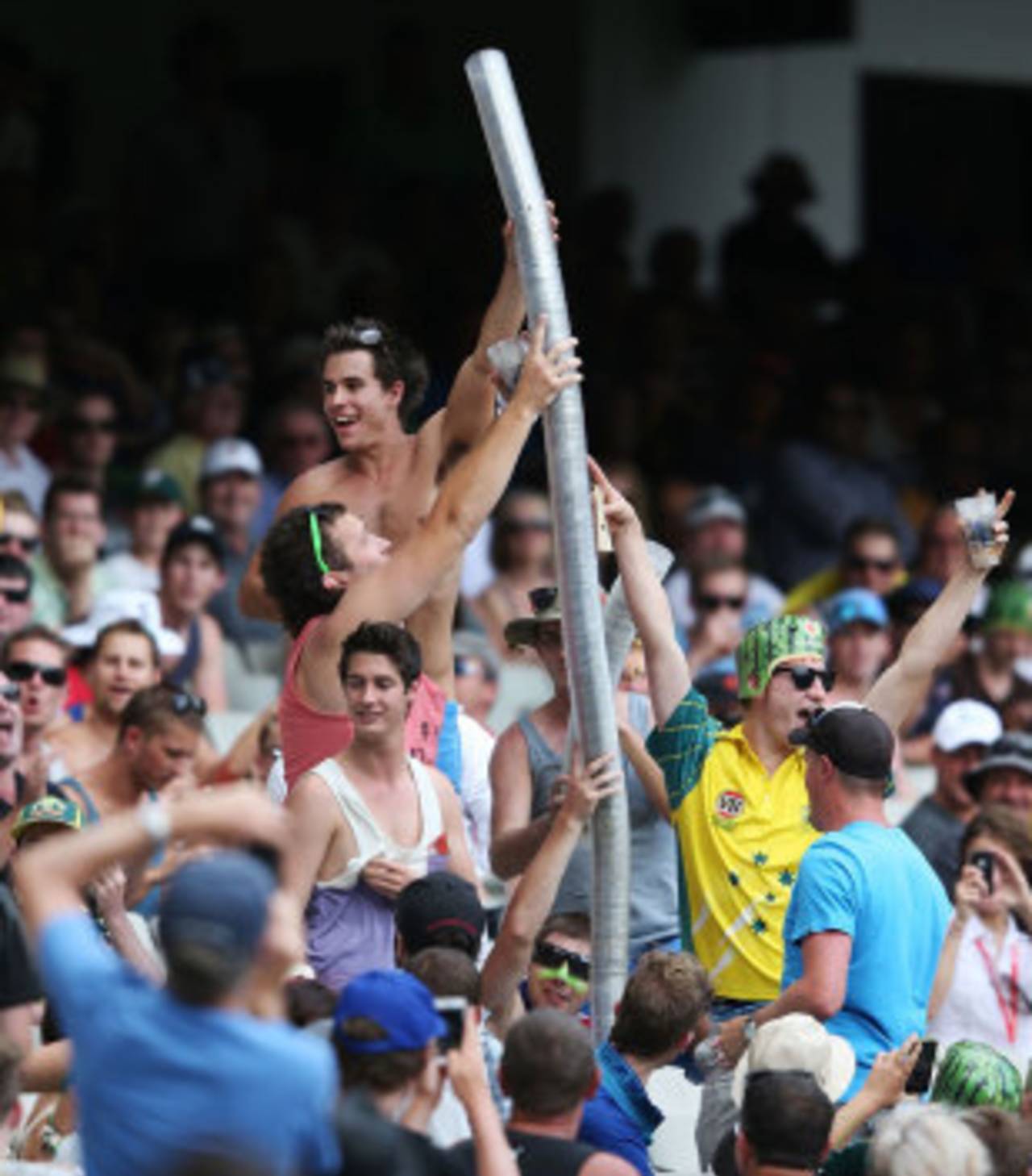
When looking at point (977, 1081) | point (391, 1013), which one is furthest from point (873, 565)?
point (391, 1013)

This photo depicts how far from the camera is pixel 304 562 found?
816 cm

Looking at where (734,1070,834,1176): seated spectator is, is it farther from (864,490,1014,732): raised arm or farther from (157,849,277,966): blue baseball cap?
(864,490,1014,732): raised arm

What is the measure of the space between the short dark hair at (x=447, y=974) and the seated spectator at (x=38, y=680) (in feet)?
11.5

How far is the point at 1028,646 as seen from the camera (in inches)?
496

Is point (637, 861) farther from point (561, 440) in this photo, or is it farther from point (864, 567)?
point (864, 567)

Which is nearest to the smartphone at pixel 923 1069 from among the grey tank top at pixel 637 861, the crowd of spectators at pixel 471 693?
the crowd of spectators at pixel 471 693

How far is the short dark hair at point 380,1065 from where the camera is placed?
5957 mm

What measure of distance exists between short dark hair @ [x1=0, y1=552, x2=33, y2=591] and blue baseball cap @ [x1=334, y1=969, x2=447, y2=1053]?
17.2 feet

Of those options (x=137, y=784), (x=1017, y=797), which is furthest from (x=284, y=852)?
(x=1017, y=797)

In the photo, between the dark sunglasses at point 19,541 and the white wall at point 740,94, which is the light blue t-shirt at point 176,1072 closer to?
the dark sunglasses at point 19,541

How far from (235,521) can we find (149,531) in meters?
0.40

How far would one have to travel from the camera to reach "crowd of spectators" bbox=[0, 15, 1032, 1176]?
597cm

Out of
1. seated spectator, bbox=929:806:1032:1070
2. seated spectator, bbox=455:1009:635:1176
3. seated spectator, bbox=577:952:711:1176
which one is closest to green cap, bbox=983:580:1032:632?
seated spectator, bbox=929:806:1032:1070

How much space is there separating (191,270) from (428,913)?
814 centimetres
